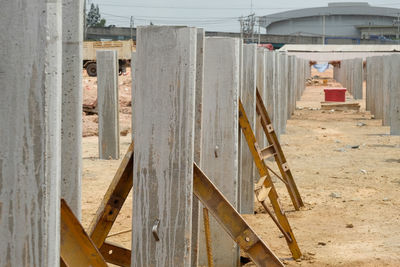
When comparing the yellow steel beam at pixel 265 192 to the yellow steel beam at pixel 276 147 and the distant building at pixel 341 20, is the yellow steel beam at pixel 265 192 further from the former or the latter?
the distant building at pixel 341 20

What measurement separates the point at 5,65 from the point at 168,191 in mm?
1240

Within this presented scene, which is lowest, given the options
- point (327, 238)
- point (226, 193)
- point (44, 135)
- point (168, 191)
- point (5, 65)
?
point (327, 238)

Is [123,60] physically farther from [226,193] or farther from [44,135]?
[44,135]

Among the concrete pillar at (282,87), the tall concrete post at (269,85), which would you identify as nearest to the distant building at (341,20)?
the concrete pillar at (282,87)

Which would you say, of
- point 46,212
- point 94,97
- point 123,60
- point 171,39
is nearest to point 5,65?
point 46,212

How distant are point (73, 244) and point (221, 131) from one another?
8.49 feet

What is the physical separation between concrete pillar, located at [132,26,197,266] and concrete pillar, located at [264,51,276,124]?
615 cm

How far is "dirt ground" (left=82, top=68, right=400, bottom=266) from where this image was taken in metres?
6.28

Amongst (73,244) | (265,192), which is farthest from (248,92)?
(73,244)

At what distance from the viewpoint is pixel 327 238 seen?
22.0ft

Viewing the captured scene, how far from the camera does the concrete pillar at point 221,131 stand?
5.23 meters

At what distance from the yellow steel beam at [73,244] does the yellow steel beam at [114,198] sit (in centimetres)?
54

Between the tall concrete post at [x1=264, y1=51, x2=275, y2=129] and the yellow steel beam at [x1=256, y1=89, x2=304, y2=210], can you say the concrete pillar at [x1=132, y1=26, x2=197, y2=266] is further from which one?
the tall concrete post at [x1=264, y1=51, x2=275, y2=129]

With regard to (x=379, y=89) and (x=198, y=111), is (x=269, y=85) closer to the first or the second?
(x=198, y=111)
